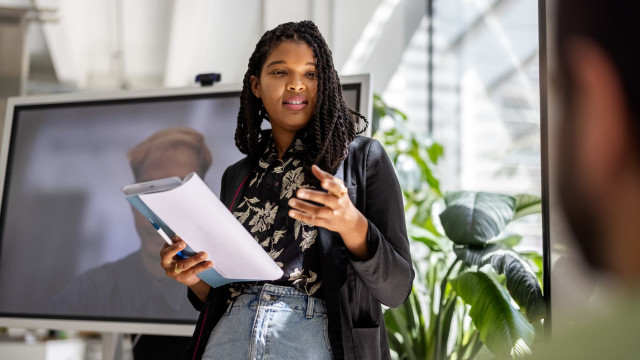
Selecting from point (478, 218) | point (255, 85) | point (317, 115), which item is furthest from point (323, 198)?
point (478, 218)

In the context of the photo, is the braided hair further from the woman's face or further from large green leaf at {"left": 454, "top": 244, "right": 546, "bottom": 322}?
large green leaf at {"left": 454, "top": 244, "right": 546, "bottom": 322}

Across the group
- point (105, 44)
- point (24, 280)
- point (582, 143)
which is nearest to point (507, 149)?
point (24, 280)

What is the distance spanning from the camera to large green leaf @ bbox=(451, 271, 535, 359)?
65.6 inches

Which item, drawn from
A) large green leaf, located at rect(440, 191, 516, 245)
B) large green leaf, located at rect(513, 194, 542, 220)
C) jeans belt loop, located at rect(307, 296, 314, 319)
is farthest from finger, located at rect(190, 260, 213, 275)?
large green leaf, located at rect(513, 194, 542, 220)

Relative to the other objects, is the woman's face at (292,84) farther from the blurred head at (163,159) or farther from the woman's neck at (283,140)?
the blurred head at (163,159)

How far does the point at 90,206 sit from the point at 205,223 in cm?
159

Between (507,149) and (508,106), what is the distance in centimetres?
20

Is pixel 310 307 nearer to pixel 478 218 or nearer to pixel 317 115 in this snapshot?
pixel 317 115

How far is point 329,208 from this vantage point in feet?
2.76

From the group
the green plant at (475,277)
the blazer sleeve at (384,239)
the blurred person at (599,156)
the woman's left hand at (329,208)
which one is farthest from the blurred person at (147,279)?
the blurred person at (599,156)

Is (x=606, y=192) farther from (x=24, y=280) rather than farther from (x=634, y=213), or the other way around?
(x=24, y=280)

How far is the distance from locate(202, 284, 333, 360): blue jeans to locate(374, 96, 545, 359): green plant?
86cm

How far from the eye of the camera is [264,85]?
3.67 feet

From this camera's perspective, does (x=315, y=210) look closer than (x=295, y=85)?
Yes
